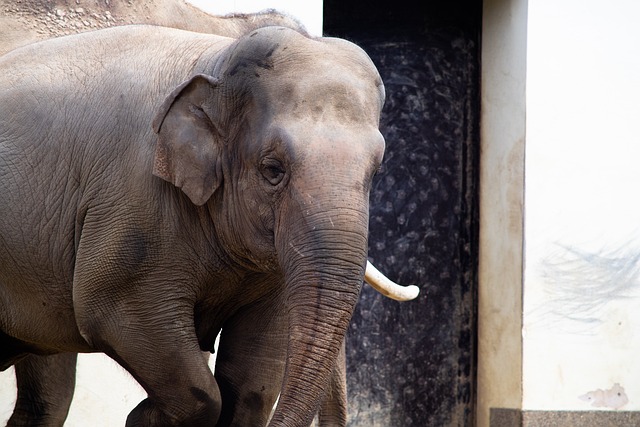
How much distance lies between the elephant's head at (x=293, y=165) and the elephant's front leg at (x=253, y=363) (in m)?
0.36

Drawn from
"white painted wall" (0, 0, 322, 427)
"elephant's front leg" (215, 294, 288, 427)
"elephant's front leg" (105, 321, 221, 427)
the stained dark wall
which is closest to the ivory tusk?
"elephant's front leg" (215, 294, 288, 427)

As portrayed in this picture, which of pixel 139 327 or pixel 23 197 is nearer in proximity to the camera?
pixel 139 327

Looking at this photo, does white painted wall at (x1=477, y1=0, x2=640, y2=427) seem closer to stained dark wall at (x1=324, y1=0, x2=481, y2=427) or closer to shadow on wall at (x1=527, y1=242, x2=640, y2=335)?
shadow on wall at (x1=527, y1=242, x2=640, y2=335)

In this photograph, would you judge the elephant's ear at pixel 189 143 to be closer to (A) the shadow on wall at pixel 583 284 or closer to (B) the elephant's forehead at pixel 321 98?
(B) the elephant's forehead at pixel 321 98

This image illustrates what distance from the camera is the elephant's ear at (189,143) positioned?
154 inches

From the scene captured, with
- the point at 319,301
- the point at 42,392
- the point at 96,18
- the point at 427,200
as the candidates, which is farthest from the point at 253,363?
the point at 427,200

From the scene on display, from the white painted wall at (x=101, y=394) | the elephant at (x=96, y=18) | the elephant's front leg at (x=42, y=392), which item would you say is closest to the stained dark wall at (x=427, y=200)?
the white painted wall at (x=101, y=394)

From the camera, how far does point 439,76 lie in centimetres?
796

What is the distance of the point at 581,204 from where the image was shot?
7516mm

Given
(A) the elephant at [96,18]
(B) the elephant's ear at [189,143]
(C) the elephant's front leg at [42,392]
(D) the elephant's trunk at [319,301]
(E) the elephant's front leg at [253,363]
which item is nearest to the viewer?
(D) the elephant's trunk at [319,301]

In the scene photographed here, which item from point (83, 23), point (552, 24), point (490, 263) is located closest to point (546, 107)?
point (552, 24)

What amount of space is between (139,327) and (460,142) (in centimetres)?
425

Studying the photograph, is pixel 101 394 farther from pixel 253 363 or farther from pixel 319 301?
pixel 319 301

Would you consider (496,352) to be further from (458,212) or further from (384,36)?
(384,36)
